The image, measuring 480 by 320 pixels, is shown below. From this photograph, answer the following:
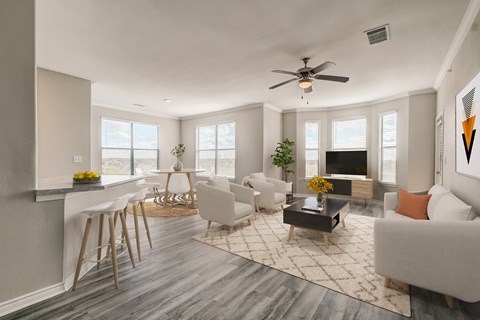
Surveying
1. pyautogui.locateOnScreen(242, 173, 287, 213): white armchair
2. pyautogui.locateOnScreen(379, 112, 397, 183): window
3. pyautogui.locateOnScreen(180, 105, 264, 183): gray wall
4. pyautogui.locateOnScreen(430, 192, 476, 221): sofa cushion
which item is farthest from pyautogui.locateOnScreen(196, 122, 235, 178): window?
pyautogui.locateOnScreen(430, 192, 476, 221): sofa cushion

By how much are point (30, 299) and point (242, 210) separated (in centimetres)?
260

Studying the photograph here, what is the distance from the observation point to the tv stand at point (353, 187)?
551cm

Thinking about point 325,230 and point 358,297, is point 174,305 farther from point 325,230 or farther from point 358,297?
point 325,230

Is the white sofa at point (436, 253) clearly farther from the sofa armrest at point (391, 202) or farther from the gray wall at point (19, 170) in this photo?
the gray wall at point (19, 170)

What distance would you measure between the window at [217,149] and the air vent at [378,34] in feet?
15.2

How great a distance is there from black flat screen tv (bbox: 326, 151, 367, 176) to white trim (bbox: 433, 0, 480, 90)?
2571mm

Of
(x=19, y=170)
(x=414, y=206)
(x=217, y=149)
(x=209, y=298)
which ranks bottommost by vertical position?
(x=209, y=298)

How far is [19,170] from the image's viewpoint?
1.83 meters

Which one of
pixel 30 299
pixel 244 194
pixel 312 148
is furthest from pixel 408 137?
pixel 30 299

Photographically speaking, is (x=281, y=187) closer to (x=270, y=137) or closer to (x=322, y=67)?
(x=270, y=137)

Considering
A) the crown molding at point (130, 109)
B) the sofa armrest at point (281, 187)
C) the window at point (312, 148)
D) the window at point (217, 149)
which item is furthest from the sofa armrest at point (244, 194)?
the crown molding at point (130, 109)

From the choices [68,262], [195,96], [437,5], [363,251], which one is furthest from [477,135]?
[195,96]

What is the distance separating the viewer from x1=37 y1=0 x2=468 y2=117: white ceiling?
7.23ft

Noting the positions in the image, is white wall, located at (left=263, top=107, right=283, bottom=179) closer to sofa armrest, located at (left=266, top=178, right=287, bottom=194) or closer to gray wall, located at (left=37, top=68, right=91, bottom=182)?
sofa armrest, located at (left=266, top=178, right=287, bottom=194)
